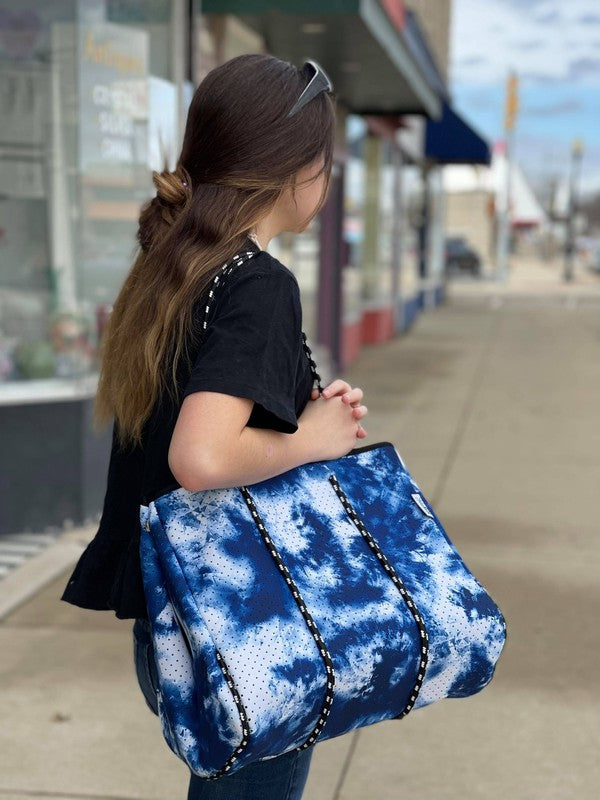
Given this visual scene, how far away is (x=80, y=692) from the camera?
387 centimetres

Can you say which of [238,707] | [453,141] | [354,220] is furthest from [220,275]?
[453,141]

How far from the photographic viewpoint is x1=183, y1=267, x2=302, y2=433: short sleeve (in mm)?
1627

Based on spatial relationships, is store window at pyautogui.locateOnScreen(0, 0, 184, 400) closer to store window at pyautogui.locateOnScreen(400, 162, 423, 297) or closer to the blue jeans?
the blue jeans

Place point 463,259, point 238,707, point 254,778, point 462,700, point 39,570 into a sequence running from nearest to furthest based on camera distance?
point 238,707, point 254,778, point 462,700, point 39,570, point 463,259

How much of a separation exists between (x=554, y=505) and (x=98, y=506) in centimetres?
266

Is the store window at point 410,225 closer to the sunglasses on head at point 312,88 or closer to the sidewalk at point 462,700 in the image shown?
the sidewalk at point 462,700

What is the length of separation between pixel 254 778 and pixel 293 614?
1.22 ft

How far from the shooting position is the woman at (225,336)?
164cm

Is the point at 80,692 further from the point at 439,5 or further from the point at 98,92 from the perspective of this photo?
the point at 439,5

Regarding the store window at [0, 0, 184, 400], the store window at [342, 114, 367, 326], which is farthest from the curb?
the store window at [342, 114, 367, 326]

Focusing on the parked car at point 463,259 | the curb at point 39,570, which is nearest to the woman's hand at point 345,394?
the curb at point 39,570

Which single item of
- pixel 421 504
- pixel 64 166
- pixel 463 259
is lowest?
pixel 463 259

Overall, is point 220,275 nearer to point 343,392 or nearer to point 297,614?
point 343,392

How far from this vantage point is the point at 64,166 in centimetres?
579
